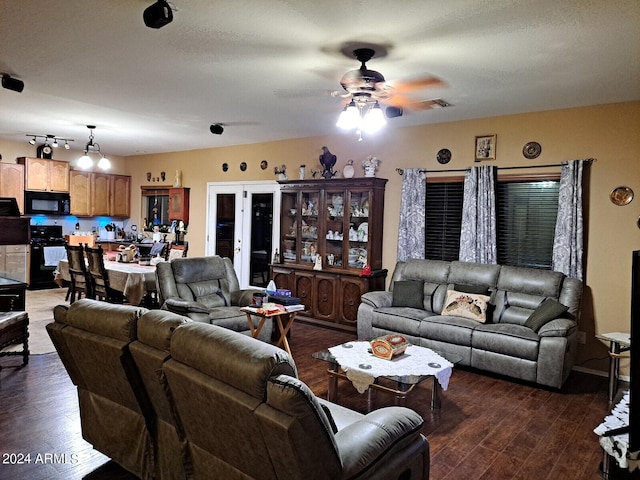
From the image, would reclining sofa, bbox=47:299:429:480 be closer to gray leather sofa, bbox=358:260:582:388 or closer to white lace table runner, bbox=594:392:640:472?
white lace table runner, bbox=594:392:640:472

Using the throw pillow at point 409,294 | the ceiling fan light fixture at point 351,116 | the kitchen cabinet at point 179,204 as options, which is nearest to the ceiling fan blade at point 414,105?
the ceiling fan light fixture at point 351,116

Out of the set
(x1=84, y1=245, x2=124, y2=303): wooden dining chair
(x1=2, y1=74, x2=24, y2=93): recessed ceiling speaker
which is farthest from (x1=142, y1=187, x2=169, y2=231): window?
(x1=2, y1=74, x2=24, y2=93): recessed ceiling speaker

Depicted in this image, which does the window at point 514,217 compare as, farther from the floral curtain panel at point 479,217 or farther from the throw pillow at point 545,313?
the throw pillow at point 545,313

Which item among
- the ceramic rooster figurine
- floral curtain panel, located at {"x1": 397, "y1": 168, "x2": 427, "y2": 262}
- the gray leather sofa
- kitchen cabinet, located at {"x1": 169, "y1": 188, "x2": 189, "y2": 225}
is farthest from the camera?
kitchen cabinet, located at {"x1": 169, "y1": 188, "x2": 189, "y2": 225}

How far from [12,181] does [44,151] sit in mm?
788

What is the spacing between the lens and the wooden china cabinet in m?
5.89

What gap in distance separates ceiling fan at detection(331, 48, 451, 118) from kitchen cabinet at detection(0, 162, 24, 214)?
6750 mm

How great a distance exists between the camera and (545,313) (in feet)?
13.7

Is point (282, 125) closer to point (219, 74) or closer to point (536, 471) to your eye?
point (219, 74)

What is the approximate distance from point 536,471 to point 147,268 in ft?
16.5

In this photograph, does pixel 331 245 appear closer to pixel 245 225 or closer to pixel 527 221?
pixel 245 225

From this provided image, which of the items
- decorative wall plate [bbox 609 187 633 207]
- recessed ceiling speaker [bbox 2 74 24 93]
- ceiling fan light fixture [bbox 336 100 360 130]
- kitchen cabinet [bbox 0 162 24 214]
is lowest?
decorative wall plate [bbox 609 187 633 207]

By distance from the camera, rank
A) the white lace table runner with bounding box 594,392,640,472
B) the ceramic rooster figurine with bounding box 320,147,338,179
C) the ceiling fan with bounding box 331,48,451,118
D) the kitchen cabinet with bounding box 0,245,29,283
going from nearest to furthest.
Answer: the white lace table runner with bounding box 594,392,640,472, the ceiling fan with bounding box 331,48,451,118, the ceramic rooster figurine with bounding box 320,147,338,179, the kitchen cabinet with bounding box 0,245,29,283

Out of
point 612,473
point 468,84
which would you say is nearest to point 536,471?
point 612,473
